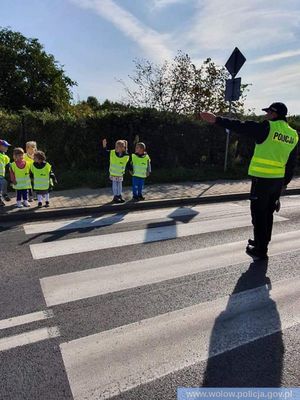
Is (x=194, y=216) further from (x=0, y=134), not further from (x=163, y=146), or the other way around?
(x=0, y=134)

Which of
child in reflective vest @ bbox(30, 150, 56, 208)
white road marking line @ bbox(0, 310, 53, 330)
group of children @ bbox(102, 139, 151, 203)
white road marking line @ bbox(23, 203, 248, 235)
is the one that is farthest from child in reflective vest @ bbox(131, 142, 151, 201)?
white road marking line @ bbox(0, 310, 53, 330)

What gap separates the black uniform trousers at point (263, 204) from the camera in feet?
16.4

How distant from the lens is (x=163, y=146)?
12789mm

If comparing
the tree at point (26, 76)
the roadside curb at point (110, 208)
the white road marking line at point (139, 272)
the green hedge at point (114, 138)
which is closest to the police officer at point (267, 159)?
the white road marking line at point (139, 272)

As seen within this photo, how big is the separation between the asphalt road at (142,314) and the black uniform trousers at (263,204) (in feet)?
1.07

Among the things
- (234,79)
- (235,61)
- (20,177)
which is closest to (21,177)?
(20,177)

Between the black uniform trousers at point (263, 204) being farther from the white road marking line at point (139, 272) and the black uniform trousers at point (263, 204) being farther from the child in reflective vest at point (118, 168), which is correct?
the child in reflective vest at point (118, 168)

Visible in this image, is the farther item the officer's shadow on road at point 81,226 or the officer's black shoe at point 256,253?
the officer's shadow on road at point 81,226

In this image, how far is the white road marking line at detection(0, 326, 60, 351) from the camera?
307cm

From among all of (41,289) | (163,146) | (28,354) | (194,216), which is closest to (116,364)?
(28,354)

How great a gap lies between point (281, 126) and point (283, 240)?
2063 mm

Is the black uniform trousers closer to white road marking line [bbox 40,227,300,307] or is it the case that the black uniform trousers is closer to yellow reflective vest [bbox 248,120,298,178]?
yellow reflective vest [bbox 248,120,298,178]

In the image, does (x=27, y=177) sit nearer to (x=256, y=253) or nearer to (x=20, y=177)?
(x=20, y=177)

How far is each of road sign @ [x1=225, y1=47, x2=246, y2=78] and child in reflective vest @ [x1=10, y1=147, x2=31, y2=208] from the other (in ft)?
21.0
